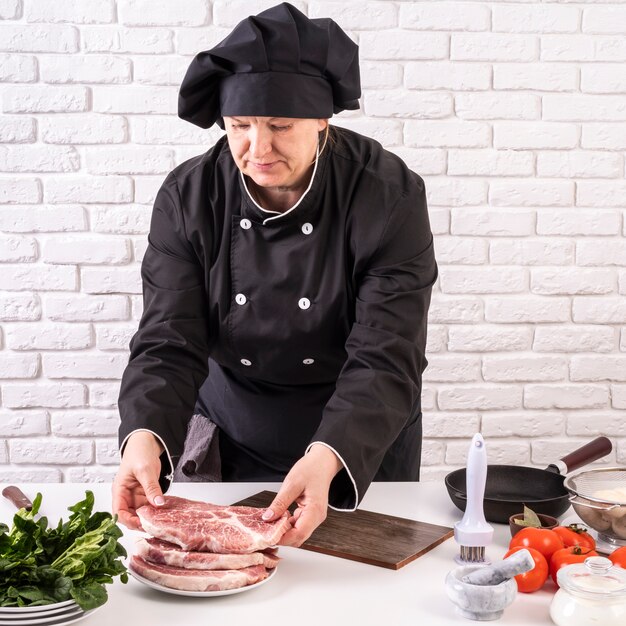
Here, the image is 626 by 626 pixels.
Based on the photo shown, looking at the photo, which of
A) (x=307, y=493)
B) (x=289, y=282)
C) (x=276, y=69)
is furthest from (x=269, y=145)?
(x=307, y=493)

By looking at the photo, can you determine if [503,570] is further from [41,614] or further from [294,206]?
[294,206]

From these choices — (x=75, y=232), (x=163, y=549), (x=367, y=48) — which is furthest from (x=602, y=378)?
(x=163, y=549)

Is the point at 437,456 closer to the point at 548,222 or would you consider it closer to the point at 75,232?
the point at 548,222

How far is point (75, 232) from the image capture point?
2938 mm

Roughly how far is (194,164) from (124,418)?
61 centimetres

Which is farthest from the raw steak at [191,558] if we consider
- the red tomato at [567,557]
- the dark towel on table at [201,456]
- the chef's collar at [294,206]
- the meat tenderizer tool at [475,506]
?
the chef's collar at [294,206]

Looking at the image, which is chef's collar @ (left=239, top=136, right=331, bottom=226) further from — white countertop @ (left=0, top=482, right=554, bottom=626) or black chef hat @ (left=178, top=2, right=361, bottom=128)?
white countertop @ (left=0, top=482, right=554, bottom=626)

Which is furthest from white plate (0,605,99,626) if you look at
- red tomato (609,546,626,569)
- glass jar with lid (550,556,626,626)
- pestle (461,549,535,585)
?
red tomato (609,546,626,569)

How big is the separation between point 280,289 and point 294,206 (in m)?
0.18

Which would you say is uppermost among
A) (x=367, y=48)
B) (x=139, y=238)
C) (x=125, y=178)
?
(x=367, y=48)

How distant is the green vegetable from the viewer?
1.24 metres

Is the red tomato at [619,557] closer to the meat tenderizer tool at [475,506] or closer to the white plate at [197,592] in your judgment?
the meat tenderizer tool at [475,506]

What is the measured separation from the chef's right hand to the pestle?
0.55m

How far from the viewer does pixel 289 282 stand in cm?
194
